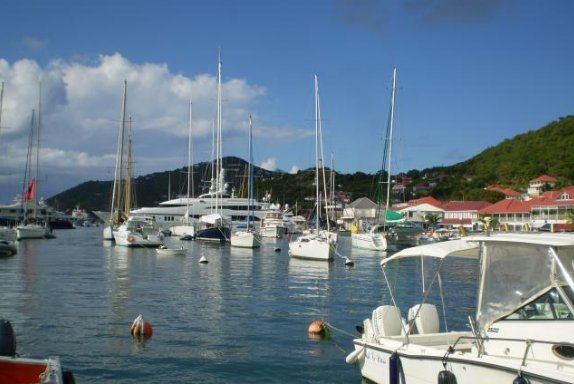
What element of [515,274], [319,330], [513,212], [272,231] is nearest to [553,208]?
[513,212]

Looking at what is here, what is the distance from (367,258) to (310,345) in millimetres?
33550

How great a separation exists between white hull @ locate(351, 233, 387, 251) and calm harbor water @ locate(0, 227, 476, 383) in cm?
1593

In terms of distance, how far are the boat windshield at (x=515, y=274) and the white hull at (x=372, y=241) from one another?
47756 mm

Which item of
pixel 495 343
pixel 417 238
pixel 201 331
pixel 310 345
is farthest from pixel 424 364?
pixel 417 238

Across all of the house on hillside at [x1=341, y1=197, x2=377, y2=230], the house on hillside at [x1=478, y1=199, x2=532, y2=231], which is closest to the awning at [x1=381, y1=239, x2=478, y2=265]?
the house on hillside at [x1=478, y1=199, x2=532, y2=231]

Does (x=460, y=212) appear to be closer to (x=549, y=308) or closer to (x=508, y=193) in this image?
(x=508, y=193)

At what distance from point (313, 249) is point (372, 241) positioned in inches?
564

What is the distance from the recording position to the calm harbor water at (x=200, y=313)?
49.2 feet

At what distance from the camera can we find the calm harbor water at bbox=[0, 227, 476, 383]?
1499 centimetres

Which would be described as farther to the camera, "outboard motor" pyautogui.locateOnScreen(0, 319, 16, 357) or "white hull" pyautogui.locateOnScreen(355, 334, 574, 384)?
"outboard motor" pyautogui.locateOnScreen(0, 319, 16, 357)

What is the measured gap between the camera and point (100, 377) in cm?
1406

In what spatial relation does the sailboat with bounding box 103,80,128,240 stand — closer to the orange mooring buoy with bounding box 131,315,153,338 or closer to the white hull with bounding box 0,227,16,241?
the white hull with bounding box 0,227,16,241

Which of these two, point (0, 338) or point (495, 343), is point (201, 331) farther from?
point (495, 343)

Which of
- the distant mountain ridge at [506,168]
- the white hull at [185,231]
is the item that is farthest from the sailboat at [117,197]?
the distant mountain ridge at [506,168]
